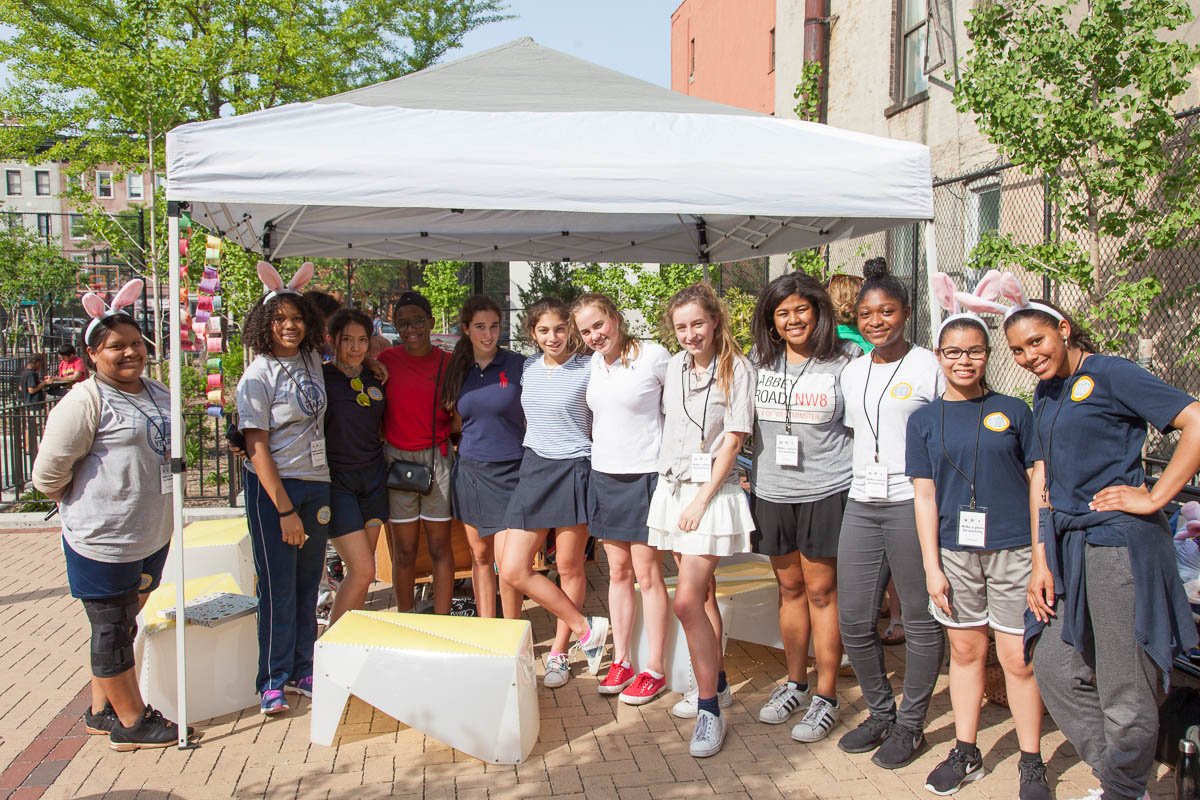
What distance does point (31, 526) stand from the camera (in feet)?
26.5

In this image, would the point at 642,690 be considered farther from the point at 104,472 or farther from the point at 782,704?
the point at 104,472

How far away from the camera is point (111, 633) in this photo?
→ 3584 millimetres

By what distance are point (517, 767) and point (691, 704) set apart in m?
0.86

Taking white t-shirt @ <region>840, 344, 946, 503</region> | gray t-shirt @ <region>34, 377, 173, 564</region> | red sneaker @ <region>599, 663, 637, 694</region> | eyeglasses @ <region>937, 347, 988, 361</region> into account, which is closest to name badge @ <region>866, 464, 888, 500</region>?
white t-shirt @ <region>840, 344, 946, 503</region>

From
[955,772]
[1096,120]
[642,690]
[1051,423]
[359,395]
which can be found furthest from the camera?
[1096,120]

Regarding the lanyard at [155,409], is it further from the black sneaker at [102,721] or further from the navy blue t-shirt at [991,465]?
the navy blue t-shirt at [991,465]

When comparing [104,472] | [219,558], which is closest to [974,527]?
[104,472]

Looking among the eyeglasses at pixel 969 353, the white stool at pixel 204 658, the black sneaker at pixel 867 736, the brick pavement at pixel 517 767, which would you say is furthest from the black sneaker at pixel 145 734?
the eyeglasses at pixel 969 353

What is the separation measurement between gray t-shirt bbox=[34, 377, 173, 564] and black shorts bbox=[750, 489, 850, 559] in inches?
98.1

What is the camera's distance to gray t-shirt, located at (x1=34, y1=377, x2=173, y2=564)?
3.46 metres

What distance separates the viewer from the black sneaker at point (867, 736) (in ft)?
12.0

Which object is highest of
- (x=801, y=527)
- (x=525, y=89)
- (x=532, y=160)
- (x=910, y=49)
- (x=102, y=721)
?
(x=910, y=49)

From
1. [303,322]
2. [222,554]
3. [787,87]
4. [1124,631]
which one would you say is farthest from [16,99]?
[1124,631]

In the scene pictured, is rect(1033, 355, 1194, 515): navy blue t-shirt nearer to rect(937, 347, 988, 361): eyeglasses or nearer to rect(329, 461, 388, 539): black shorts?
rect(937, 347, 988, 361): eyeglasses
